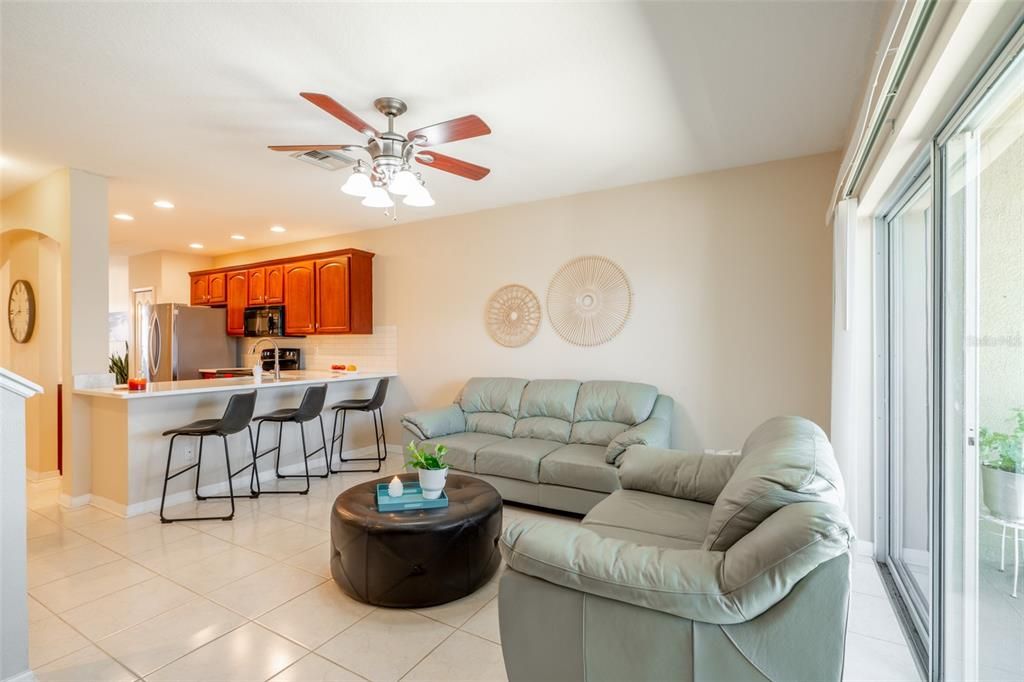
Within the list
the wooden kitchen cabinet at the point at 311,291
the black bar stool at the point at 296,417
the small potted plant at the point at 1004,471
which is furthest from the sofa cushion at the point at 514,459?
the wooden kitchen cabinet at the point at 311,291

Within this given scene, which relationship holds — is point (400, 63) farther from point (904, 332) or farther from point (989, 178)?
point (904, 332)

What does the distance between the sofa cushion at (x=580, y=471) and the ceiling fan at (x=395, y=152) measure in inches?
79.0

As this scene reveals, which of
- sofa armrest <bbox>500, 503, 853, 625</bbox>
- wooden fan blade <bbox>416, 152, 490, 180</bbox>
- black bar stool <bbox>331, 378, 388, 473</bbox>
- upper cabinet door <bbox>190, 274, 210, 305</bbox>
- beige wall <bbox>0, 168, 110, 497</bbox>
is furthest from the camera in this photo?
upper cabinet door <bbox>190, 274, 210, 305</bbox>

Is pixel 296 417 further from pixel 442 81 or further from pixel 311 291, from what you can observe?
pixel 442 81

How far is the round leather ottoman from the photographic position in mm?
2232

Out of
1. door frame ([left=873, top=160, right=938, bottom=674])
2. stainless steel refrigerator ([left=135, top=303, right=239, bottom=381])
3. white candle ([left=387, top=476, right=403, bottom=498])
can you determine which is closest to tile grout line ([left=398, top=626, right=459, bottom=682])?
white candle ([left=387, top=476, right=403, bottom=498])

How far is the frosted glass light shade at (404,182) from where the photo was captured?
2.44m

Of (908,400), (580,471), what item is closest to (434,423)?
(580,471)

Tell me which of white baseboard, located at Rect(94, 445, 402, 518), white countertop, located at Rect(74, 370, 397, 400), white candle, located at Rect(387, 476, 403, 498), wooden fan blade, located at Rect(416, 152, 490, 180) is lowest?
white baseboard, located at Rect(94, 445, 402, 518)

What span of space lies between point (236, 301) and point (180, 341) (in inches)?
33.0

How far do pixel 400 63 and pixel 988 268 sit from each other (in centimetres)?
247

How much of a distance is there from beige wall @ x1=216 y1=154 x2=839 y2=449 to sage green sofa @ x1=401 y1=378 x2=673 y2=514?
305mm

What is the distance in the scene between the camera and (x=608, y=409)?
3.89 meters

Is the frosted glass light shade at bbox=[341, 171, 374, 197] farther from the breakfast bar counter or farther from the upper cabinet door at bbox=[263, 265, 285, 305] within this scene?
the upper cabinet door at bbox=[263, 265, 285, 305]
